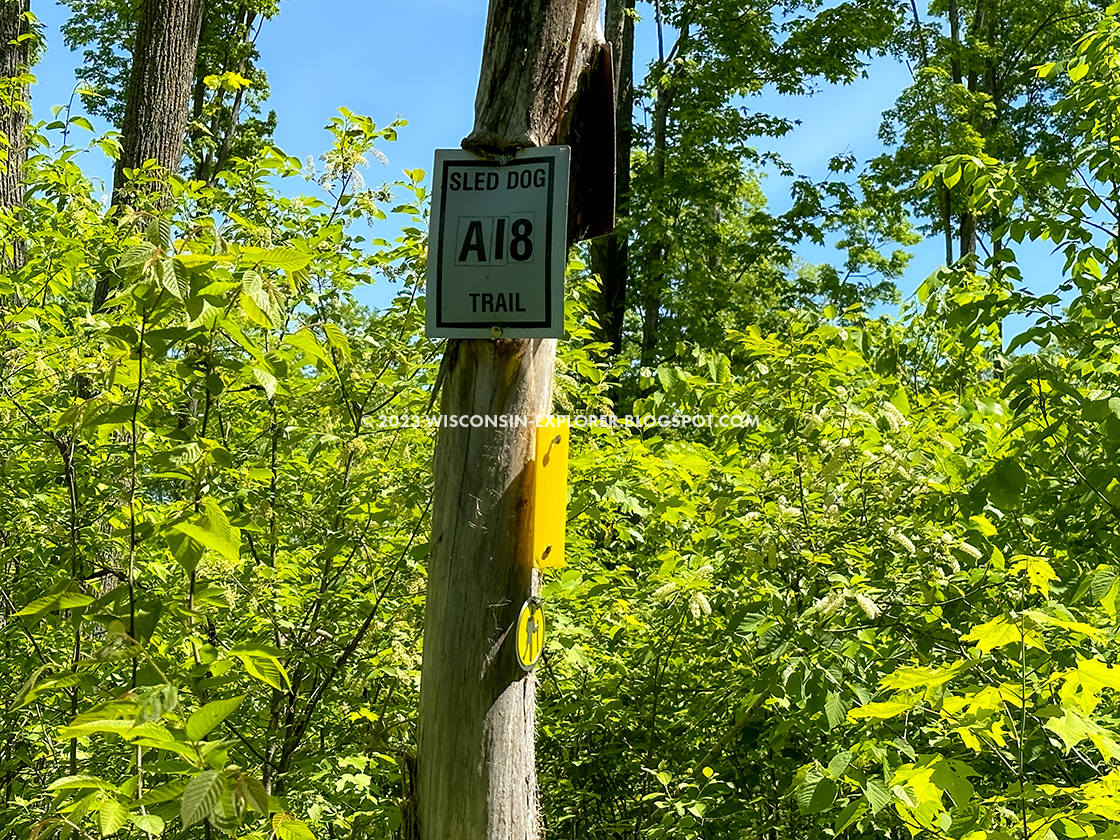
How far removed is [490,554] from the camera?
214cm

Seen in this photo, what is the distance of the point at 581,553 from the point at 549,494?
1.64 meters

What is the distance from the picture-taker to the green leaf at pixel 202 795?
1.63m

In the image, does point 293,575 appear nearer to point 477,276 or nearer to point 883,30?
point 477,276

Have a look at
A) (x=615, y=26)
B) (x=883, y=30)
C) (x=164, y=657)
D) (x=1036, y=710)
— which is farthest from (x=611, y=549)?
(x=883, y=30)

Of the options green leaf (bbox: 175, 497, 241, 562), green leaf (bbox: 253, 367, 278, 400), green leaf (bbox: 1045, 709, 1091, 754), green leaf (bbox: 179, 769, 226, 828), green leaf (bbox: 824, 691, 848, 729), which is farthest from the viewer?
green leaf (bbox: 824, 691, 848, 729)

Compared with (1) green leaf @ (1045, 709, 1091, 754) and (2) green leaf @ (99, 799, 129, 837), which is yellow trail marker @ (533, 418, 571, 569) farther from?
(1) green leaf @ (1045, 709, 1091, 754)

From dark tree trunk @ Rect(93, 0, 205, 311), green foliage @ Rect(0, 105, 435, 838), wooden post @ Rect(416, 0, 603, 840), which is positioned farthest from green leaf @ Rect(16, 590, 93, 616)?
dark tree trunk @ Rect(93, 0, 205, 311)

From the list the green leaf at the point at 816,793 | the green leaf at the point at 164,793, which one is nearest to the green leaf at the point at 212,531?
the green leaf at the point at 164,793

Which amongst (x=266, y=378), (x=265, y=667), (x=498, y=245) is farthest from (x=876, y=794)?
(x=266, y=378)

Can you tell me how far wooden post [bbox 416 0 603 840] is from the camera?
6.90 feet

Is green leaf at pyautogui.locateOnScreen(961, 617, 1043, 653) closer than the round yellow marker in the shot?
Yes

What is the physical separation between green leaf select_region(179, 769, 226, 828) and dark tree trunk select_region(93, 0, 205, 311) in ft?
20.9

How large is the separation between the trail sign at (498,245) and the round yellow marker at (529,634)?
0.60 metres

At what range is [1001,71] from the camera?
19.1 m
